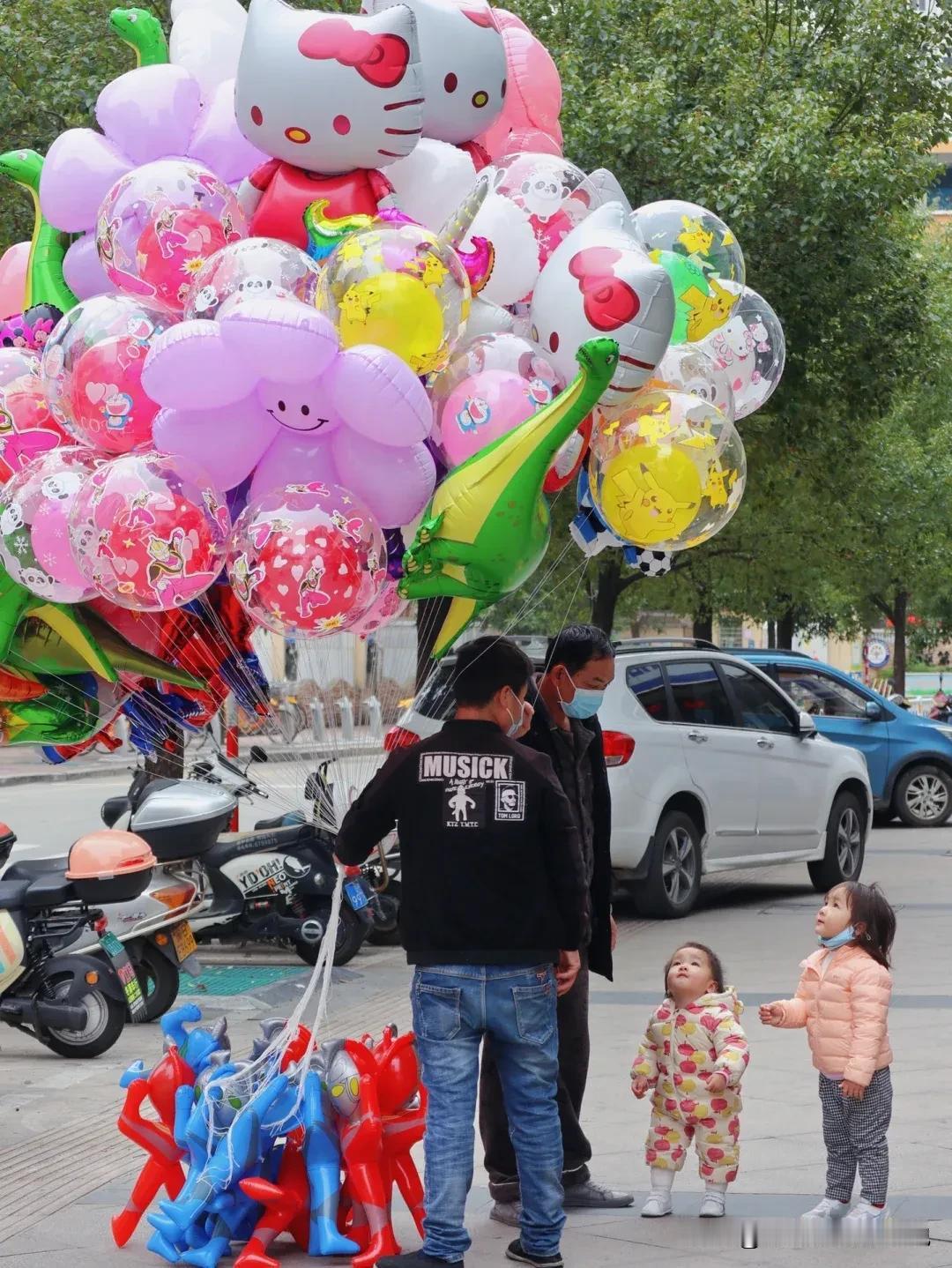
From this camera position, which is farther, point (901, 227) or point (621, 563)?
point (621, 563)

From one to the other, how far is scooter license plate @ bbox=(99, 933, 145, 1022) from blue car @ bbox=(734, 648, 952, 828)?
10.4 metres

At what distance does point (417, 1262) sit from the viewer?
4.93m

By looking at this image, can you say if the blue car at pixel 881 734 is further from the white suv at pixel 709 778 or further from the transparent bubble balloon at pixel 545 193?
the transparent bubble balloon at pixel 545 193

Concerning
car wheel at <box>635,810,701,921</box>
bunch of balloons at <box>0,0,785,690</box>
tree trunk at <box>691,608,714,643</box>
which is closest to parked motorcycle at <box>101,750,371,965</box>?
car wheel at <box>635,810,701,921</box>

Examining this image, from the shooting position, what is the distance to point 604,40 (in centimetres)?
1434

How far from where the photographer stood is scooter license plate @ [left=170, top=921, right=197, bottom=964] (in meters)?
9.09

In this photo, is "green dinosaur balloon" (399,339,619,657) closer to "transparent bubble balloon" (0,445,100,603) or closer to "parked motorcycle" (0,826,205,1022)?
"transparent bubble balloon" (0,445,100,603)

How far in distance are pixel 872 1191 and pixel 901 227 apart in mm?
12849

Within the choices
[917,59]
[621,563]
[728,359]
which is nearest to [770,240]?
[917,59]

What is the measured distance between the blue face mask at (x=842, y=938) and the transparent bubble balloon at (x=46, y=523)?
8.19 feet

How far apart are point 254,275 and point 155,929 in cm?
473

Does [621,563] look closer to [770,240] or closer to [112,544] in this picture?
[770,240]

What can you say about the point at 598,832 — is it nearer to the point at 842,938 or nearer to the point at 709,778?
the point at 842,938

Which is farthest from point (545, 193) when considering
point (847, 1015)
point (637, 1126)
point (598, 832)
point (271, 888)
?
point (271, 888)
